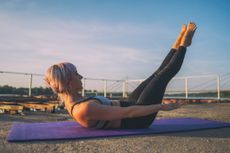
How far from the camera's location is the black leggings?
8.22 feet

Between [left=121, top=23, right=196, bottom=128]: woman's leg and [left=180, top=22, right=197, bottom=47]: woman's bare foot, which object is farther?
[left=180, top=22, right=197, bottom=47]: woman's bare foot

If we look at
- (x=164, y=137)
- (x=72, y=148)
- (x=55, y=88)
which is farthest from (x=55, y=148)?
(x=164, y=137)

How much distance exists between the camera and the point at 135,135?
2266 millimetres

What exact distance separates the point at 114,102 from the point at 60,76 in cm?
57

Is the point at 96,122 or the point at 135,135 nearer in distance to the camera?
the point at 135,135

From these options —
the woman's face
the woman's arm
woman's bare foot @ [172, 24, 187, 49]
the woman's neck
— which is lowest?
the woman's arm

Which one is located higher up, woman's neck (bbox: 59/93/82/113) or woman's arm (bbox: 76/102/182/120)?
woman's neck (bbox: 59/93/82/113)

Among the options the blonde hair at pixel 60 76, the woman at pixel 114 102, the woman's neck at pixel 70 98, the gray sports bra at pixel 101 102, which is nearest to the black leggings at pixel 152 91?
the woman at pixel 114 102

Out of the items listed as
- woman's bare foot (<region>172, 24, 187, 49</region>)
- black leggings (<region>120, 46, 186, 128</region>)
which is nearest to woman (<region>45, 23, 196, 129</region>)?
black leggings (<region>120, 46, 186, 128</region>)

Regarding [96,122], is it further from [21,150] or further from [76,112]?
[21,150]

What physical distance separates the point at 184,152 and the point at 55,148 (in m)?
0.88

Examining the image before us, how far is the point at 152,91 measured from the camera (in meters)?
2.52

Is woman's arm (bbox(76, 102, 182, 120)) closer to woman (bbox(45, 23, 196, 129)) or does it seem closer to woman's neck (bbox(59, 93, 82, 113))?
woman (bbox(45, 23, 196, 129))

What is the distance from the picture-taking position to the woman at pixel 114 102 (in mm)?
2244
